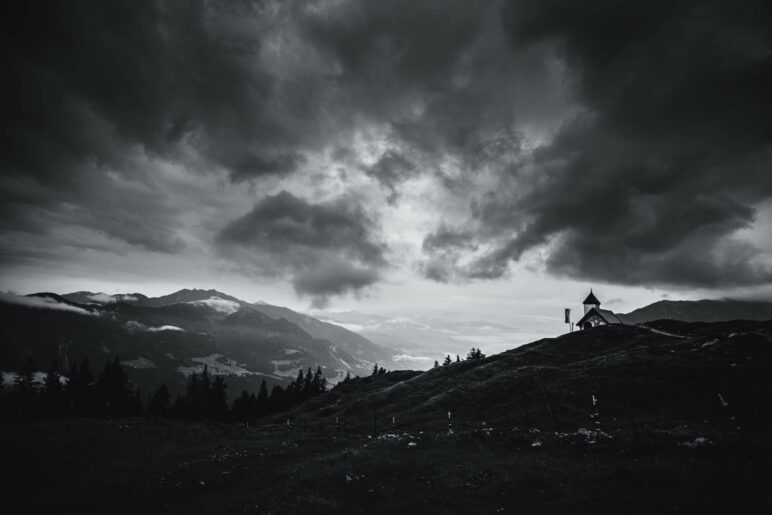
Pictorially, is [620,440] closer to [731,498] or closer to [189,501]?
[731,498]

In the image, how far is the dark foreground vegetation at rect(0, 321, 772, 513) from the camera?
717 inches

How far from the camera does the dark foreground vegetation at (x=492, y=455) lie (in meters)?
18.2

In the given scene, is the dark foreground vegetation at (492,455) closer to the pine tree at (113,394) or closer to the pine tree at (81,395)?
the pine tree at (113,394)

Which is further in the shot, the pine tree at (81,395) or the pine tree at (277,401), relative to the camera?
the pine tree at (277,401)

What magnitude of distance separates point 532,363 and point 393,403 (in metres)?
31.4

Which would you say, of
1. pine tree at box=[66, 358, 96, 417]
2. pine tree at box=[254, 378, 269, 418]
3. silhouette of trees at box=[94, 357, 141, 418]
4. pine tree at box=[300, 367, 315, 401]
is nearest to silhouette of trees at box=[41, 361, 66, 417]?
pine tree at box=[66, 358, 96, 417]

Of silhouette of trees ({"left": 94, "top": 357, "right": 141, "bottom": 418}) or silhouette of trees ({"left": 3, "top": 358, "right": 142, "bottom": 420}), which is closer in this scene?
silhouette of trees ({"left": 3, "top": 358, "right": 142, "bottom": 420})

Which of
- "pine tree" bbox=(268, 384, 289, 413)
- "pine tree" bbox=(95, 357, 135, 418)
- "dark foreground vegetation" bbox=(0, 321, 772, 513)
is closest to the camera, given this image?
"dark foreground vegetation" bbox=(0, 321, 772, 513)

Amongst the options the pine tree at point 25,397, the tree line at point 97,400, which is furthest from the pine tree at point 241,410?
the pine tree at point 25,397

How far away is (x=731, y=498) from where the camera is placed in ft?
48.5

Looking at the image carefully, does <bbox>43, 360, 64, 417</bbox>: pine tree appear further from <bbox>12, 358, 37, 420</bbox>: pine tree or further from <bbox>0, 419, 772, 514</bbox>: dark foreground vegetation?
<bbox>0, 419, 772, 514</bbox>: dark foreground vegetation

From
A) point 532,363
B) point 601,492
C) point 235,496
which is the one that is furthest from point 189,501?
point 532,363

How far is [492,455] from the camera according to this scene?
27469mm

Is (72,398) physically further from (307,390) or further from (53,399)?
(307,390)
